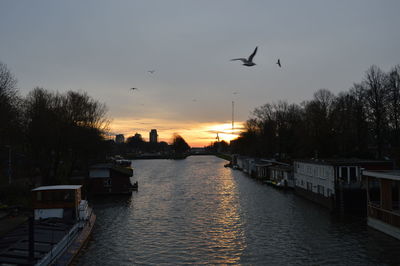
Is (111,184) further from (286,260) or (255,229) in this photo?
(286,260)

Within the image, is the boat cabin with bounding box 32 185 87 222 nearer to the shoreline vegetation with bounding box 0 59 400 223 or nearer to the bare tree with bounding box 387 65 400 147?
the shoreline vegetation with bounding box 0 59 400 223

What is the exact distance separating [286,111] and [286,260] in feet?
279

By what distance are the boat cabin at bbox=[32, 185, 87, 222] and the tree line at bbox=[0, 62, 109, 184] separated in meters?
14.0

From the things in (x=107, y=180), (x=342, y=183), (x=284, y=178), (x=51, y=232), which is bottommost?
(x=51, y=232)

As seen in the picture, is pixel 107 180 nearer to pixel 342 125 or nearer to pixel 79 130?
pixel 79 130

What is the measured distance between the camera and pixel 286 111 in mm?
104562

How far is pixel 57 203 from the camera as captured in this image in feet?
92.3

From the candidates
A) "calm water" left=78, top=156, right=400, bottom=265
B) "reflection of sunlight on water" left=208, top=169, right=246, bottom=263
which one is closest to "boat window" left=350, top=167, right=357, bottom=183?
"calm water" left=78, top=156, right=400, bottom=265

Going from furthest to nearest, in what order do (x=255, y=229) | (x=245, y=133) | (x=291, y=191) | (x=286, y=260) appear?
(x=245, y=133), (x=291, y=191), (x=255, y=229), (x=286, y=260)

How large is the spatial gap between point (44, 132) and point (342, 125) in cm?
5445

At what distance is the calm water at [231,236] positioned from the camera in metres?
23.4

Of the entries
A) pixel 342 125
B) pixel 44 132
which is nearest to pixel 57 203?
pixel 44 132

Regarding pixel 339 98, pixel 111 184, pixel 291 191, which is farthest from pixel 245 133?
pixel 111 184

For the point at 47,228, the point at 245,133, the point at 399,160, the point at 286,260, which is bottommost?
the point at 286,260
